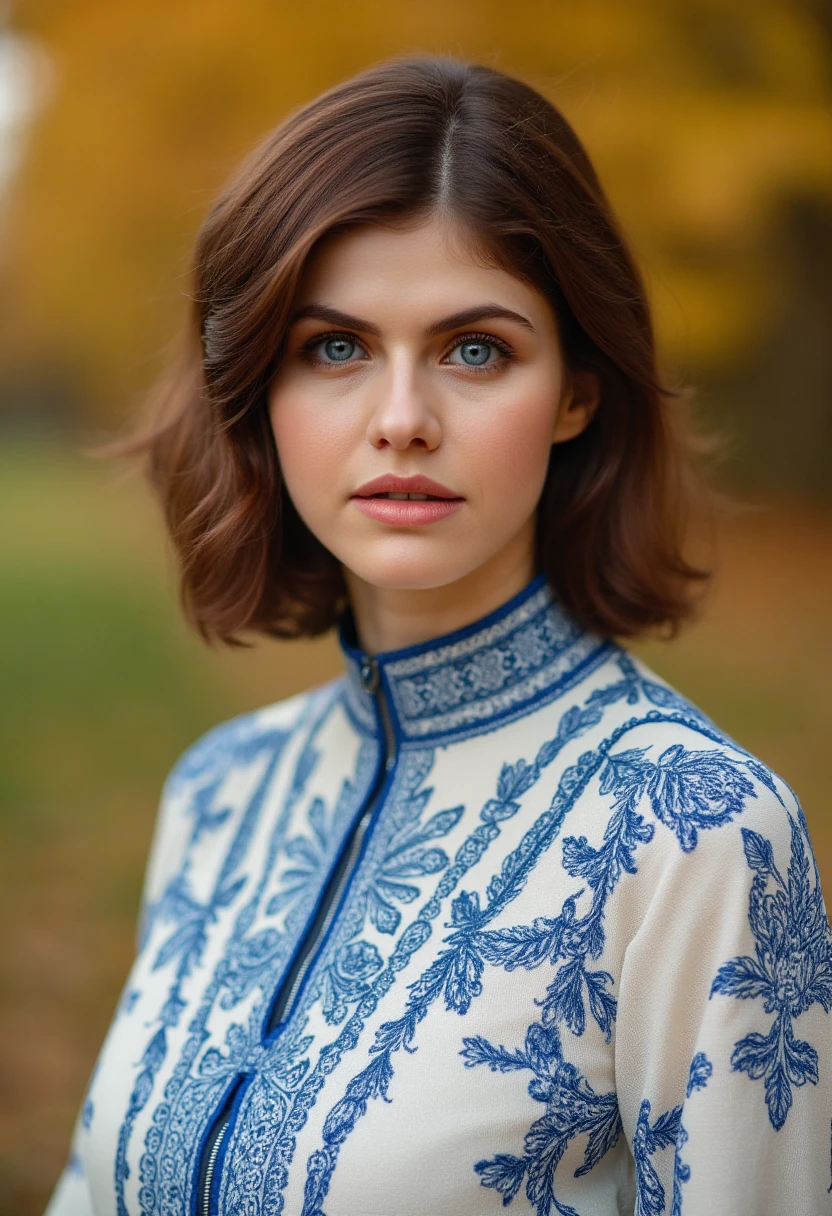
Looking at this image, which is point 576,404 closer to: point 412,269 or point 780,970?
point 412,269

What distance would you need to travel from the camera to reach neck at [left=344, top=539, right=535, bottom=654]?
1321 millimetres

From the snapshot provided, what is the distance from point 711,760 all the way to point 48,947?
2.21m

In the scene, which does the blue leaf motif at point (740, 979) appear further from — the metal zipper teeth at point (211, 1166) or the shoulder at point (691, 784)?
the metal zipper teeth at point (211, 1166)

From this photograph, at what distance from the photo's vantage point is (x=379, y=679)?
1366mm

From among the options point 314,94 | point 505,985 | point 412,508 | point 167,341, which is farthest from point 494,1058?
point 314,94

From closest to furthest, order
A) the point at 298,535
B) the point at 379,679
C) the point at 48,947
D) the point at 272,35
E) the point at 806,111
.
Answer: the point at 379,679 < the point at 298,535 < the point at 806,111 < the point at 272,35 < the point at 48,947

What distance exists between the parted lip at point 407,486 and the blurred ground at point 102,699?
1.58 m

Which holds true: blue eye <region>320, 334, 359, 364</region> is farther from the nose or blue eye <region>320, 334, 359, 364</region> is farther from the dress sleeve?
the dress sleeve

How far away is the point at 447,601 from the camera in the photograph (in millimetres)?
1329

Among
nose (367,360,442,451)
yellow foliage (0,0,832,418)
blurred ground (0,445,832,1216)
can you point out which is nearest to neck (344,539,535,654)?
nose (367,360,442,451)

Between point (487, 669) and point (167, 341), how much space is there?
3.67ft

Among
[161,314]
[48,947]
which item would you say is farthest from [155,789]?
[161,314]

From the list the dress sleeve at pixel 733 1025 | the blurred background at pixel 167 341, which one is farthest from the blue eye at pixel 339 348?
the blurred background at pixel 167 341

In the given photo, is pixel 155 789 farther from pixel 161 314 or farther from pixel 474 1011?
pixel 474 1011
